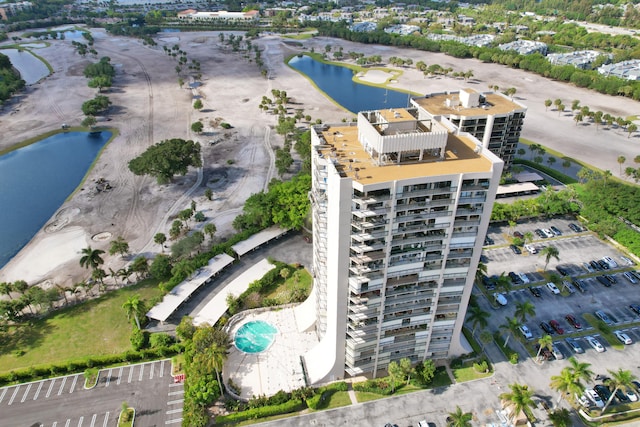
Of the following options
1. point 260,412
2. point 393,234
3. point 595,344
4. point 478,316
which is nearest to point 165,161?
point 260,412

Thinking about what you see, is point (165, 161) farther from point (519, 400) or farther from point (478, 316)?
point (519, 400)

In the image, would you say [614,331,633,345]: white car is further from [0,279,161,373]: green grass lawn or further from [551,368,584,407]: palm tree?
[0,279,161,373]: green grass lawn

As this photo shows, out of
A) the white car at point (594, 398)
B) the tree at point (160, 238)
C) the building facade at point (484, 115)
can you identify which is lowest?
the white car at point (594, 398)

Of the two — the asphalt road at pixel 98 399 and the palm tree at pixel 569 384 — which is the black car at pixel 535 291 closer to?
the palm tree at pixel 569 384

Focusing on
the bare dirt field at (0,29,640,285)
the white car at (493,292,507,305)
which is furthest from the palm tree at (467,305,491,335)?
the bare dirt field at (0,29,640,285)

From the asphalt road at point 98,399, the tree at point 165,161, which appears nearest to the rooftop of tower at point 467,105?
the tree at point 165,161
